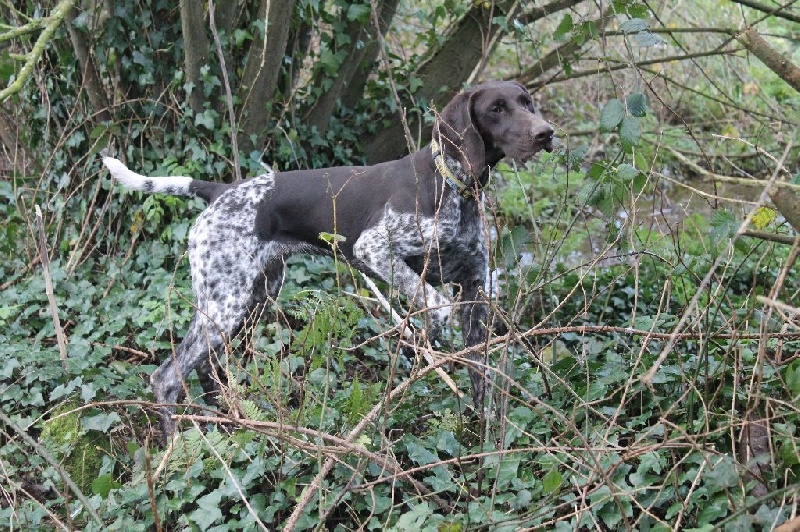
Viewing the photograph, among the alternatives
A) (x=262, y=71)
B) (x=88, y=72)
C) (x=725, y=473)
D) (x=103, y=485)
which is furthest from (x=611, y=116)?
(x=88, y=72)

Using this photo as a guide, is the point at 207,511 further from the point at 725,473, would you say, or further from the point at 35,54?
the point at 35,54

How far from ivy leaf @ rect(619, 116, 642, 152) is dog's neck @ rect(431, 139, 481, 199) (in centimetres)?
114

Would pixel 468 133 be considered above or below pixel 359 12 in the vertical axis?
below

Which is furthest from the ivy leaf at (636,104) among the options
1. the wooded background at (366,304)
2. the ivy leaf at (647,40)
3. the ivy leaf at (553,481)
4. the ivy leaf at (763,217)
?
the ivy leaf at (553,481)

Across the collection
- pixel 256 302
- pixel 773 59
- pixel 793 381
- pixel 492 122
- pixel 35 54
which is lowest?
pixel 256 302

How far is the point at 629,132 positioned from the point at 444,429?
1342mm

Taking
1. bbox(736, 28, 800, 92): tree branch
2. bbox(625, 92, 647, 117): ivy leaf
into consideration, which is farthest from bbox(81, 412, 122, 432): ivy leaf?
bbox(736, 28, 800, 92): tree branch

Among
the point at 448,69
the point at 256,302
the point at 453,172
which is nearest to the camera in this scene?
the point at 453,172

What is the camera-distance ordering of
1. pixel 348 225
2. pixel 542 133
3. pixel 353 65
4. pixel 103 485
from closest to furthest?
pixel 103 485 < pixel 542 133 < pixel 348 225 < pixel 353 65

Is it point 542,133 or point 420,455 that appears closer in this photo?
point 420,455

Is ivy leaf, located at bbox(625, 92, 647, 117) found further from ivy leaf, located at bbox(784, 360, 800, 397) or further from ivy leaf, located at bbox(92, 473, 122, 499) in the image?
ivy leaf, located at bbox(92, 473, 122, 499)

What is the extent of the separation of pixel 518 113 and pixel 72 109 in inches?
139

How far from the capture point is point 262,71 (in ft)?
19.2

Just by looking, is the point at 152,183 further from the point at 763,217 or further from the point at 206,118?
the point at 763,217
